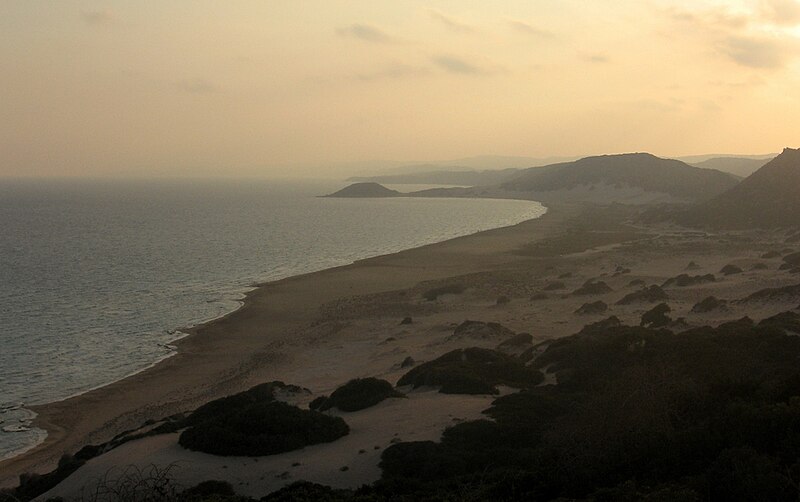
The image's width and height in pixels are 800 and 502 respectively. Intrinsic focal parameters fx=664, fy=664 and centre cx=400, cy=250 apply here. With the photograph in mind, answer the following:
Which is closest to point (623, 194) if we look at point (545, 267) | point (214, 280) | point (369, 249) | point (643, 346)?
point (369, 249)

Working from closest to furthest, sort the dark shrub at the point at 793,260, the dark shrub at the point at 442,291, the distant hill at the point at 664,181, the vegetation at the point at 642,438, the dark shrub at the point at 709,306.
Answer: the vegetation at the point at 642,438 → the dark shrub at the point at 709,306 → the dark shrub at the point at 793,260 → the dark shrub at the point at 442,291 → the distant hill at the point at 664,181

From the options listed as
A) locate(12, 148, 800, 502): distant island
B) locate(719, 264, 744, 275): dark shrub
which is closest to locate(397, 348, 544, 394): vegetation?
locate(12, 148, 800, 502): distant island

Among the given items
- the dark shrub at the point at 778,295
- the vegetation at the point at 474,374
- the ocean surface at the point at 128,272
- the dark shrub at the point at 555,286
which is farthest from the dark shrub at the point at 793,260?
the ocean surface at the point at 128,272

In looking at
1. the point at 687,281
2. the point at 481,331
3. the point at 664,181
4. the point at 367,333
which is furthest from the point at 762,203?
the point at 664,181

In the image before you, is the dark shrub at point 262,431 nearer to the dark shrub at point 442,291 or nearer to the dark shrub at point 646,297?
the dark shrub at point 646,297

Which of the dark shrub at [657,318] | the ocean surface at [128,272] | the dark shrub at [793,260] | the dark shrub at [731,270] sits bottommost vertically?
the ocean surface at [128,272]

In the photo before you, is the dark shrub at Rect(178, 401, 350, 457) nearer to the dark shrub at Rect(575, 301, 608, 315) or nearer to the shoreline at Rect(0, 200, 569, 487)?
the shoreline at Rect(0, 200, 569, 487)

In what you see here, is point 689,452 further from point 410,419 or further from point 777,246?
point 777,246
